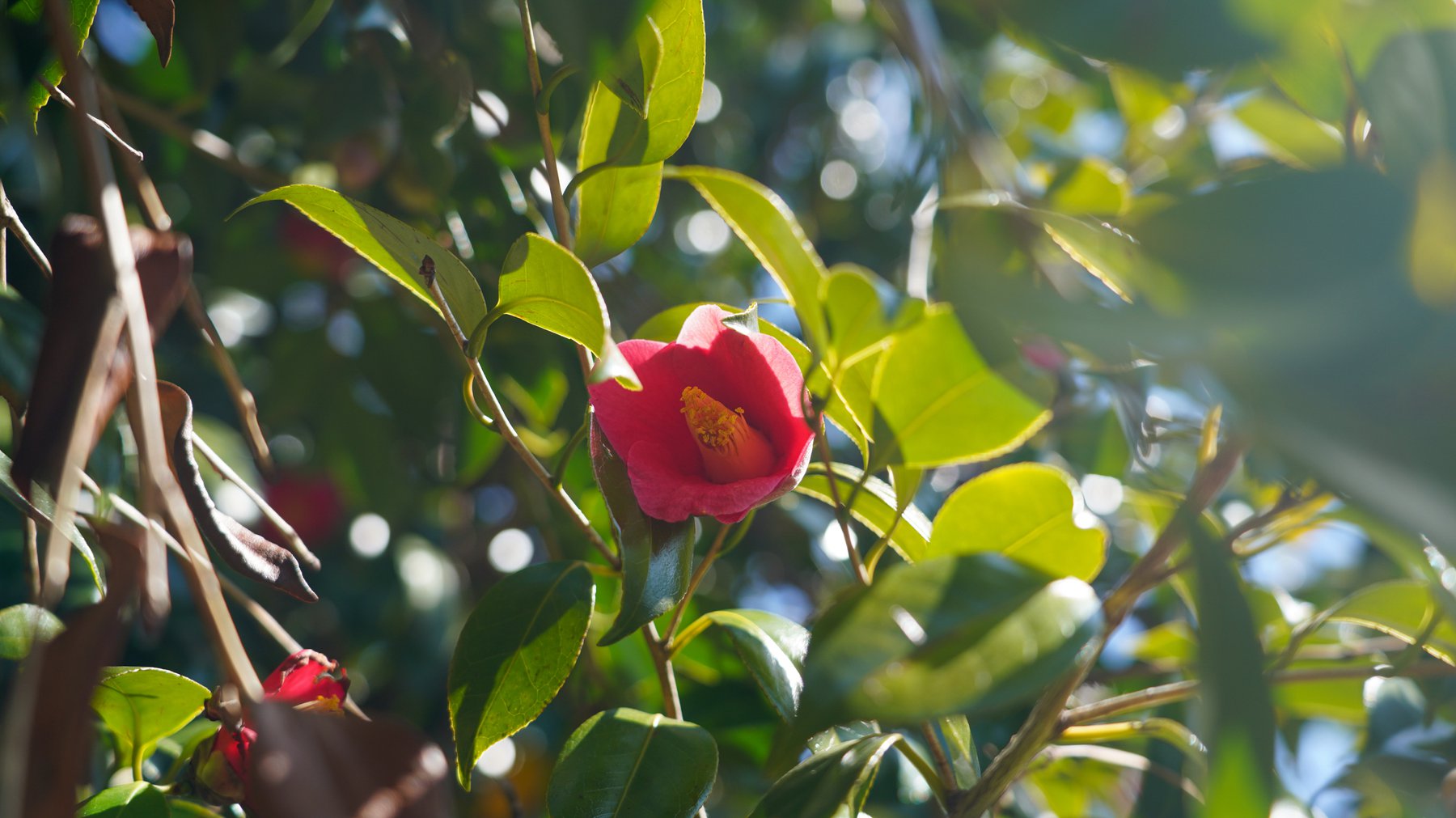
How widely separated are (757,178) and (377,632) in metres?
1.07

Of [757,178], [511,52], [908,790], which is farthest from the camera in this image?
[757,178]

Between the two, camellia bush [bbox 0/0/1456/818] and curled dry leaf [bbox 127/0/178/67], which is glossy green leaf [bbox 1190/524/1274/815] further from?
curled dry leaf [bbox 127/0/178/67]

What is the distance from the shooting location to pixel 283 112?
3.84 ft

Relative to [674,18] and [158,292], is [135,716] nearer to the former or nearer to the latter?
[158,292]

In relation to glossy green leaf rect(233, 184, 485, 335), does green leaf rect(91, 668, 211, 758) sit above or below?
below

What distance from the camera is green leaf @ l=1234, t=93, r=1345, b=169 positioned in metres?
0.63

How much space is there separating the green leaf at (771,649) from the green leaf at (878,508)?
7cm

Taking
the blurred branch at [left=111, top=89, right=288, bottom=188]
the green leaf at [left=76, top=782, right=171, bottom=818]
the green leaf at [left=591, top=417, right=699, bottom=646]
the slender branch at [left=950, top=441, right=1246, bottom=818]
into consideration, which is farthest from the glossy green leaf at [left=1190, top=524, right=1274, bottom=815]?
the blurred branch at [left=111, top=89, right=288, bottom=188]

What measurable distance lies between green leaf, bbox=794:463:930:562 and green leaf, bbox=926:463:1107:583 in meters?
0.03

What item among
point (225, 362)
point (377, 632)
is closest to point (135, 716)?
point (225, 362)

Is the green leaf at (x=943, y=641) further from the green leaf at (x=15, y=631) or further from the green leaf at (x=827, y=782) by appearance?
the green leaf at (x=15, y=631)

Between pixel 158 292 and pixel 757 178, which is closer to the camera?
pixel 158 292

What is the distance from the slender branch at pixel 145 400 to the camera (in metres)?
0.29

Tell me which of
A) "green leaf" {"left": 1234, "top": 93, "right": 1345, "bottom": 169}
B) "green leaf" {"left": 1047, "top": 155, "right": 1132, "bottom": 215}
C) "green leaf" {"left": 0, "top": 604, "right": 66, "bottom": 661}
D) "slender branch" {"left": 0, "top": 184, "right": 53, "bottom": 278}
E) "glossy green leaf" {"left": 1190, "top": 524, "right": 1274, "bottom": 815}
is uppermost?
"slender branch" {"left": 0, "top": 184, "right": 53, "bottom": 278}
